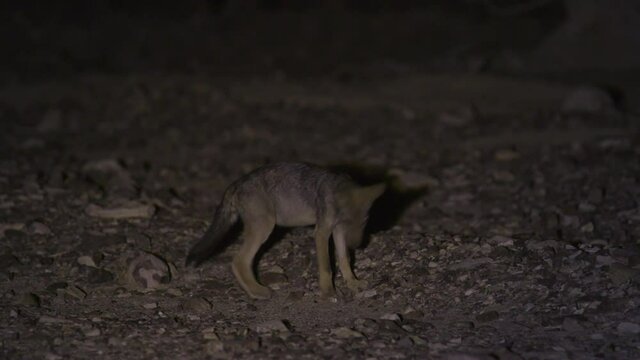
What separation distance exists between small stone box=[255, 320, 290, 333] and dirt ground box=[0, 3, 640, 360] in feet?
0.04

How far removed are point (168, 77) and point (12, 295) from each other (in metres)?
8.95

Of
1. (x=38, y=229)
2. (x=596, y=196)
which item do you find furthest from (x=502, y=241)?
(x=38, y=229)

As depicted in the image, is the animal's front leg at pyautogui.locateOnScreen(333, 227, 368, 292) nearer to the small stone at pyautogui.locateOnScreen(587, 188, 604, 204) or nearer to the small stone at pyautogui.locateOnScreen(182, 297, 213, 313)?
the small stone at pyautogui.locateOnScreen(182, 297, 213, 313)

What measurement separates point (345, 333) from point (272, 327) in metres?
0.46

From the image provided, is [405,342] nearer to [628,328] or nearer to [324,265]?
[324,265]

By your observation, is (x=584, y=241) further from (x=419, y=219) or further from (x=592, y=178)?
(x=592, y=178)

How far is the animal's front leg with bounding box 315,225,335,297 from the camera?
632 centimetres

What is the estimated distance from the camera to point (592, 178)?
930cm

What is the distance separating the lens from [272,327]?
5.67 metres

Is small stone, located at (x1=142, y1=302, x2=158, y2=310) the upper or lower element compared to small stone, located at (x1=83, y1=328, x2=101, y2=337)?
lower

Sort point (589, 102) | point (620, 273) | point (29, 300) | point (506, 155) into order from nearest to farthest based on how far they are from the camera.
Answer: point (620, 273)
point (29, 300)
point (506, 155)
point (589, 102)

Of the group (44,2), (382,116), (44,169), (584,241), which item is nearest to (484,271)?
Result: (584,241)

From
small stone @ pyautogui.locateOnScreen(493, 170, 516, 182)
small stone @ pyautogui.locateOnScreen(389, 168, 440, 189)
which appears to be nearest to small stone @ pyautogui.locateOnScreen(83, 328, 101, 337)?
small stone @ pyautogui.locateOnScreen(389, 168, 440, 189)

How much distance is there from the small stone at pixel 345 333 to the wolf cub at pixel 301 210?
0.70 metres
